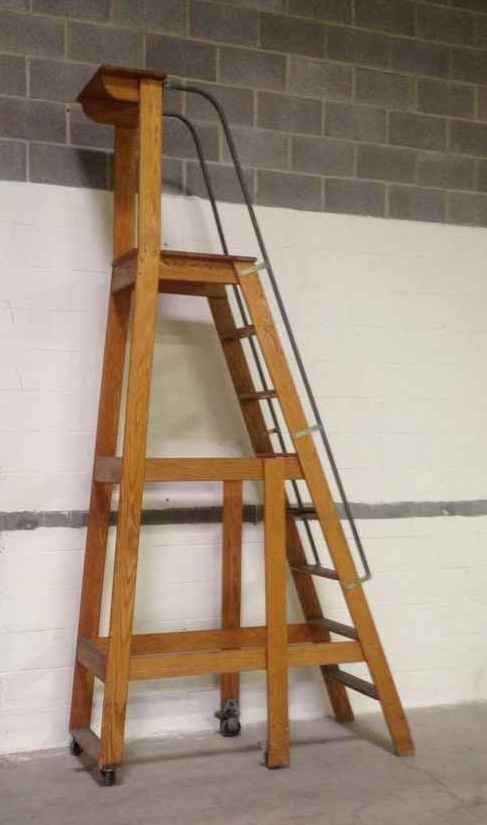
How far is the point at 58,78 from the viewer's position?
356cm

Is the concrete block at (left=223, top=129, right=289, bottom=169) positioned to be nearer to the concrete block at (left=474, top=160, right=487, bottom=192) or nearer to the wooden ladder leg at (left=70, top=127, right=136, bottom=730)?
the wooden ladder leg at (left=70, top=127, right=136, bottom=730)

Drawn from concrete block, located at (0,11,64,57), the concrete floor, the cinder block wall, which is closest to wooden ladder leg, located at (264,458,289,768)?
the concrete floor

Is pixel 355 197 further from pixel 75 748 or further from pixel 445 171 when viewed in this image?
pixel 75 748

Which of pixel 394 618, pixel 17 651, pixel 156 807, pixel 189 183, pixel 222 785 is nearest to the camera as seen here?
pixel 156 807

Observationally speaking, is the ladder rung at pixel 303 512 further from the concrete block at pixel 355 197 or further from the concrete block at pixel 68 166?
the concrete block at pixel 68 166

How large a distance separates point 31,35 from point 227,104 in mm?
819

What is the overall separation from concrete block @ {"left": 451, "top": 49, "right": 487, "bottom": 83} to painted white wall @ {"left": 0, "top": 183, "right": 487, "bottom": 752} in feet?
2.28

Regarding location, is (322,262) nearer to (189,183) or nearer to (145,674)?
(189,183)

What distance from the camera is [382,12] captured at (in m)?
4.08

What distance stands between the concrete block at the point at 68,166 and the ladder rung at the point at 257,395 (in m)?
0.99

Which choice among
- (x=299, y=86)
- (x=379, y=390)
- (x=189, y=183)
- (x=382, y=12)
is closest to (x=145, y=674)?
(x=379, y=390)

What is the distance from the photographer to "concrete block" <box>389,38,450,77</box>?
4.10 m

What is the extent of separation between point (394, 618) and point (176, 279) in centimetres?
184

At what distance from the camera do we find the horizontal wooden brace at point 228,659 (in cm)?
303
